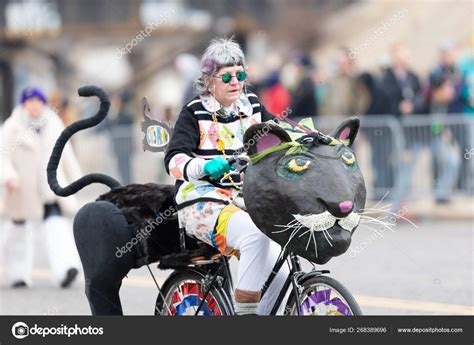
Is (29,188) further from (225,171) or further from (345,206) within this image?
(345,206)

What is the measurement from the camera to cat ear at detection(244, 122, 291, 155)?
19.1 feet

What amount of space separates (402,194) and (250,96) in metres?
9.51

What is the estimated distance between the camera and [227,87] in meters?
6.45

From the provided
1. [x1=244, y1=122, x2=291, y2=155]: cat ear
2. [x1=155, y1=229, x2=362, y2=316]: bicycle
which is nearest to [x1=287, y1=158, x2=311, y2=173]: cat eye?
[x1=244, y1=122, x2=291, y2=155]: cat ear

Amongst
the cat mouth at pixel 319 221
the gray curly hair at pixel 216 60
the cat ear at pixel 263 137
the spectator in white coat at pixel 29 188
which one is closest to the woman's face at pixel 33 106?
the spectator in white coat at pixel 29 188

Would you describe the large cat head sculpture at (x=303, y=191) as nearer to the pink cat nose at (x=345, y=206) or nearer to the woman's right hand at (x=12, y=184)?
the pink cat nose at (x=345, y=206)

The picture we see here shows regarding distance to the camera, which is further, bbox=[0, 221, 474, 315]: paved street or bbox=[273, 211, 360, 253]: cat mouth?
bbox=[0, 221, 474, 315]: paved street

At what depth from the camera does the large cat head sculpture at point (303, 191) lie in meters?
5.70

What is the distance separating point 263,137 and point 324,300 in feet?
2.86

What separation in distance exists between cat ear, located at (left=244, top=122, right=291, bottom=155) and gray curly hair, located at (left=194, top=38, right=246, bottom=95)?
72 cm

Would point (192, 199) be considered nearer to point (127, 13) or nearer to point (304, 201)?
point (304, 201)

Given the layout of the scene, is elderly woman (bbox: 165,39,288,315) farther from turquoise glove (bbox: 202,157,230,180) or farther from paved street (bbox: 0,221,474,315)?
paved street (bbox: 0,221,474,315)

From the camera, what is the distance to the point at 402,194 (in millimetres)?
15906

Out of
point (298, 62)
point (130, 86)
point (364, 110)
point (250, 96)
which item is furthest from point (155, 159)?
point (130, 86)
